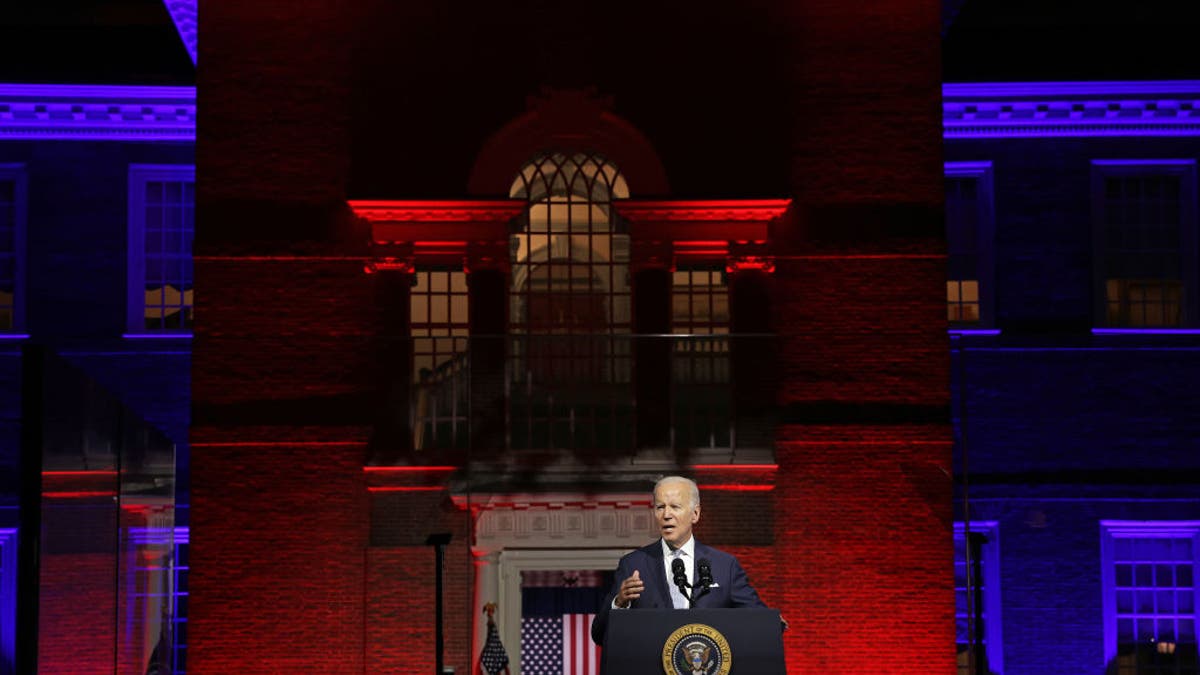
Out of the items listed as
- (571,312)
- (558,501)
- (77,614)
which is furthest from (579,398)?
(77,614)

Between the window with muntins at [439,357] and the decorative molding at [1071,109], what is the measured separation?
21.4ft

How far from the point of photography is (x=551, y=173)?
17500 millimetres

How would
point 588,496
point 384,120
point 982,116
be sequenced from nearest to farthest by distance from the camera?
point 588,496 < point 384,120 < point 982,116

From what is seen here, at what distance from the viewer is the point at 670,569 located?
27.5ft

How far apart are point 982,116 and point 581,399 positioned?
6760 millimetres

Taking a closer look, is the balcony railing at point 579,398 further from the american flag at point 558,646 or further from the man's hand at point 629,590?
the man's hand at point 629,590

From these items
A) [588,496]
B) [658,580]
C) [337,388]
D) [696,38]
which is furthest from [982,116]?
A: [658,580]

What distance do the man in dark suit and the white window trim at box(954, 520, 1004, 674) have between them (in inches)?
438

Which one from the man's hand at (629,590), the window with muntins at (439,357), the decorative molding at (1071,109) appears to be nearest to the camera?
the man's hand at (629,590)

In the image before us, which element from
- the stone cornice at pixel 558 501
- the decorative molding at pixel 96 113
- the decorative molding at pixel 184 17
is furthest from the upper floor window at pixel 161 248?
the stone cornice at pixel 558 501

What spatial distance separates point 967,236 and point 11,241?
38.9ft

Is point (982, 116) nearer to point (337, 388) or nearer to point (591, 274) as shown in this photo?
point (591, 274)

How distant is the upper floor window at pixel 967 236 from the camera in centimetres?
1988

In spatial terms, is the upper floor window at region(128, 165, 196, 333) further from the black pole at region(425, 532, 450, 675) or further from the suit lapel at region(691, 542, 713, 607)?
the suit lapel at region(691, 542, 713, 607)
